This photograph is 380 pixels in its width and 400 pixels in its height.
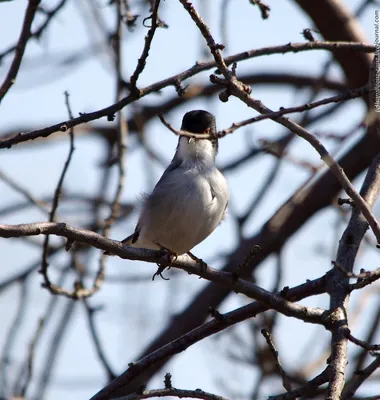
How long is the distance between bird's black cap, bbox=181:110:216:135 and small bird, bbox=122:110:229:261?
182 millimetres

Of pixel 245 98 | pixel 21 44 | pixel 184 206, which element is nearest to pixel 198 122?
pixel 184 206

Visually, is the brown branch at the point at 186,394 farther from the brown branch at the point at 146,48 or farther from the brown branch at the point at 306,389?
the brown branch at the point at 146,48

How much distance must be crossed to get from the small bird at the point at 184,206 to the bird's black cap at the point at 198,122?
0.18 meters

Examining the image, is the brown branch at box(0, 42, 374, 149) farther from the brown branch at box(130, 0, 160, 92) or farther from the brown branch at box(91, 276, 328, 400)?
the brown branch at box(91, 276, 328, 400)

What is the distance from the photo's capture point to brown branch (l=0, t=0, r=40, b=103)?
297 centimetres

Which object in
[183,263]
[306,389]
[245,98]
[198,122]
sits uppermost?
[198,122]

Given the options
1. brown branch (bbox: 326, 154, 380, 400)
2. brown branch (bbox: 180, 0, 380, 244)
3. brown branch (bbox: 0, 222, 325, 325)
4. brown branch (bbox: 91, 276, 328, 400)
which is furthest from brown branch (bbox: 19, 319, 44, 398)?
brown branch (bbox: 180, 0, 380, 244)

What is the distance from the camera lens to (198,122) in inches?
174

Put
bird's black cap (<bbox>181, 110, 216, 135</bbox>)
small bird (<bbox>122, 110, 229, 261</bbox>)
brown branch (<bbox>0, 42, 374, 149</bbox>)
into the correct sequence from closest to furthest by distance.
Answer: brown branch (<bbox>0, 42, 374, 149</bbox>)
small bird (<bbox>122, 110, 229, 261</bbox>)
bird's black cap (<bbox>181, 110, 216, 135</bbox>)

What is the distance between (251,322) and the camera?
5023mm

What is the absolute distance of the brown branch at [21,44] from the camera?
9.76 feet

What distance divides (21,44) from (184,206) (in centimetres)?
126

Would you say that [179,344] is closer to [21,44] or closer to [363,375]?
[363,375]

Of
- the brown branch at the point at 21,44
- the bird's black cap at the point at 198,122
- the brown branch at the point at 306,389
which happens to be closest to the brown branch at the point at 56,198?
the brown branch at the point at 21,44
